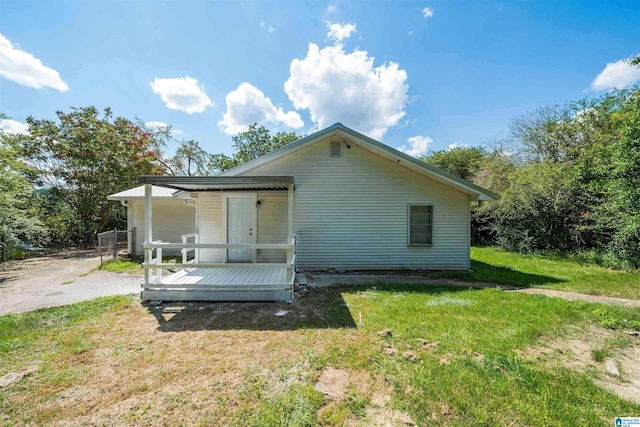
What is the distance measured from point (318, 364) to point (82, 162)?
57.4ft

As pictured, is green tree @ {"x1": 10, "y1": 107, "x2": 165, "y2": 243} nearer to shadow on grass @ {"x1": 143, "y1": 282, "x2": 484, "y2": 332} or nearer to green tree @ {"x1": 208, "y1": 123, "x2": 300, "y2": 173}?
green tree @ {"x1": 208, "y1": 123, "x2": 300, "y2": 173}

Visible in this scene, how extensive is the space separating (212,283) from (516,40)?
1307 centimetres

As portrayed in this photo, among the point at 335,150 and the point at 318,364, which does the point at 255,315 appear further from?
the point at 335,150

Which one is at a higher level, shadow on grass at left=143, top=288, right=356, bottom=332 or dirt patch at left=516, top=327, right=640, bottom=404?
dirt patch at left=516, top=327, right=640, bottom=404

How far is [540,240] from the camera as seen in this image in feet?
37.7

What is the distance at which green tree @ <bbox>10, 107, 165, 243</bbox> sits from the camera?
13.4 meters

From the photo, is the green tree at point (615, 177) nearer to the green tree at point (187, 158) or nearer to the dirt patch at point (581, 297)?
the dirt patch at point (581, 297)

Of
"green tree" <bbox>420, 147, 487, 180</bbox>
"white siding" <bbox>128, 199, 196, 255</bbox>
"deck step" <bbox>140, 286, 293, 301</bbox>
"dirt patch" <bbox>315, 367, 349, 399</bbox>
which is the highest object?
"green tree" <bbox>420, 147, 487, 180</bbox>

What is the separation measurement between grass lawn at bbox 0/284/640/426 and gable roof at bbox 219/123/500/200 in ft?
12.7

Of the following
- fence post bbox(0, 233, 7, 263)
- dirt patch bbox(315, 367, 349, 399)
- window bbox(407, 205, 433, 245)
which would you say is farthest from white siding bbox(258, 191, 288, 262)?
fence post bbox(0, 233, 7, 263)

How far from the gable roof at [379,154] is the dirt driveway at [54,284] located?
433cm

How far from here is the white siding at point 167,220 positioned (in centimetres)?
1116

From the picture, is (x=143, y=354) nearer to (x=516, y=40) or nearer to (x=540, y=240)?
(x=516, y=40)

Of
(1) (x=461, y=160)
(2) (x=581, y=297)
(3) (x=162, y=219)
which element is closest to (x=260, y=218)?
(3) (x=162, y=219)
